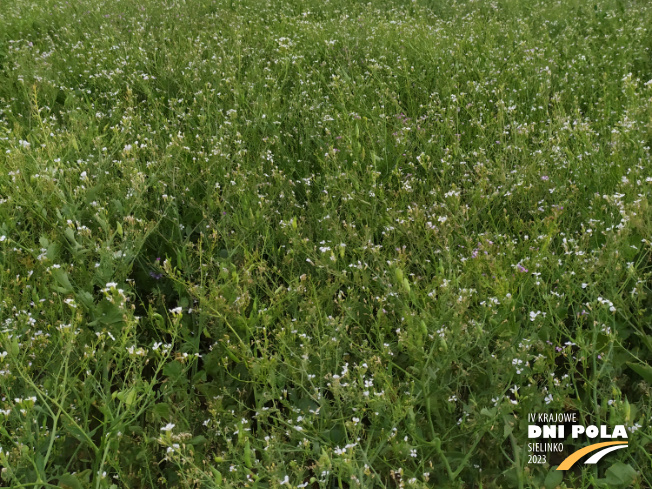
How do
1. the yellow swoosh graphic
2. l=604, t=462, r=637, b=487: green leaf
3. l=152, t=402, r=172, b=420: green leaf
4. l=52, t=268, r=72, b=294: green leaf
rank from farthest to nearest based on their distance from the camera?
l=52, t=268, r=72, b=294: green leaf
l=152, t=402, r=172, b=420: green leaf
the yellow swoosh graphic
l=604, t=462, r=637, b=487: green leaf

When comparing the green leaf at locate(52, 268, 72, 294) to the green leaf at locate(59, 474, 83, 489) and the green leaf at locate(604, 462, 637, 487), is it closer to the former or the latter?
the green leaf at locate(59, 474, 83, 489)

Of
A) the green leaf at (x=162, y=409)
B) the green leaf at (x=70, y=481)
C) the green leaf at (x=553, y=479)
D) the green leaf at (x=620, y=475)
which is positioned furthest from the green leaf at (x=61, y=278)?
the green leaf at (x=620, y=475)

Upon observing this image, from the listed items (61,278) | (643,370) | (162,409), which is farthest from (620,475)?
(61,278)

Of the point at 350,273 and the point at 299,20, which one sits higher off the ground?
the point at 299,20

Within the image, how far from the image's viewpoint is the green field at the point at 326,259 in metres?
2.16

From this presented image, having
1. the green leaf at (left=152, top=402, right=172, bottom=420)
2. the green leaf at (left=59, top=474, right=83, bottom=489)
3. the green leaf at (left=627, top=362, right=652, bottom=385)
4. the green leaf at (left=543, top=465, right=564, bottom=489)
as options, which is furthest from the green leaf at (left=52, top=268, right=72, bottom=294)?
the green leaf at (left=627, top=362, right=652, bottom=385)

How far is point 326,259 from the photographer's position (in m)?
2.80

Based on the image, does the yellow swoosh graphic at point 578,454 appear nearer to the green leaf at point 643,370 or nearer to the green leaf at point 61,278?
the green leaf at point 643,370

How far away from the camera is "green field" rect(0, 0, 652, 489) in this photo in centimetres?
216

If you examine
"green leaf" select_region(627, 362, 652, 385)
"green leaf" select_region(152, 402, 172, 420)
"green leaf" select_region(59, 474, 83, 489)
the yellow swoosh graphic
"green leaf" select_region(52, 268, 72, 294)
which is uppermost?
"green leaf" select_region(52, 268, 72, 294)

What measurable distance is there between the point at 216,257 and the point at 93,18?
5.05m

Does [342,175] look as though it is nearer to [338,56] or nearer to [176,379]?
[176,379]

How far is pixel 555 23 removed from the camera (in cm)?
638

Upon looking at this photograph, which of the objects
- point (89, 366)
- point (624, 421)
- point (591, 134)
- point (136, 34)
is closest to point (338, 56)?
point (136, 34)
